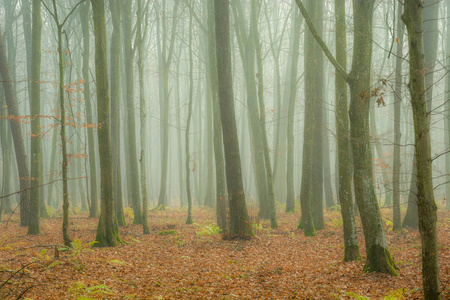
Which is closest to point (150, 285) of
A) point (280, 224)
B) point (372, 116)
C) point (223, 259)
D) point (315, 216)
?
point (223, 259)

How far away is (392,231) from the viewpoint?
402 inches

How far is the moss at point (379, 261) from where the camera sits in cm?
568

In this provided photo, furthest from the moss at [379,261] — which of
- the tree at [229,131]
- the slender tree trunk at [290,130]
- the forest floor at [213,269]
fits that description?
the slender tree trunk at [290,130]

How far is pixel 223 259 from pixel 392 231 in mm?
5688

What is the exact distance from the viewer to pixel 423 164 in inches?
150

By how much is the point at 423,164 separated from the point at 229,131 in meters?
6.48

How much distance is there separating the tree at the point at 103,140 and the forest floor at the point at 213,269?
19.6 inches

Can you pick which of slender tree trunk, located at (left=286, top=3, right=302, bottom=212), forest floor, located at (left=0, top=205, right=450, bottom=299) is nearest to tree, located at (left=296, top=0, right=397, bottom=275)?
forest floor, located at (left=0, top=205, right=450, bottom=299)

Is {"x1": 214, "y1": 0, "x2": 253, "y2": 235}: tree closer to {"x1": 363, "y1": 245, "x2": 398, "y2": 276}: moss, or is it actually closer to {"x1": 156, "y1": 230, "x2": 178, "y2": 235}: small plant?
{"x1": 156, "y1": 230, "x2": 178, "y2": 235}: small plant

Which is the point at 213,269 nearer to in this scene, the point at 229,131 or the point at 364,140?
the point at 364,140

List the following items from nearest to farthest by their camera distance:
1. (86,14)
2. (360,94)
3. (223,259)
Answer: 1. (360,94)
2. (223,259)
3. (86,14)

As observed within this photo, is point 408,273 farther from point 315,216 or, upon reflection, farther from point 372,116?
point 372,116

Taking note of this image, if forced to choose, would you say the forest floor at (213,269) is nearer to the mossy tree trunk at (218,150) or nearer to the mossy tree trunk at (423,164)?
the mossy tree trunk at (218,150)

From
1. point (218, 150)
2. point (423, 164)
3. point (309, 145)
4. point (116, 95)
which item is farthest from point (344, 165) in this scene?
point (116, 95)
